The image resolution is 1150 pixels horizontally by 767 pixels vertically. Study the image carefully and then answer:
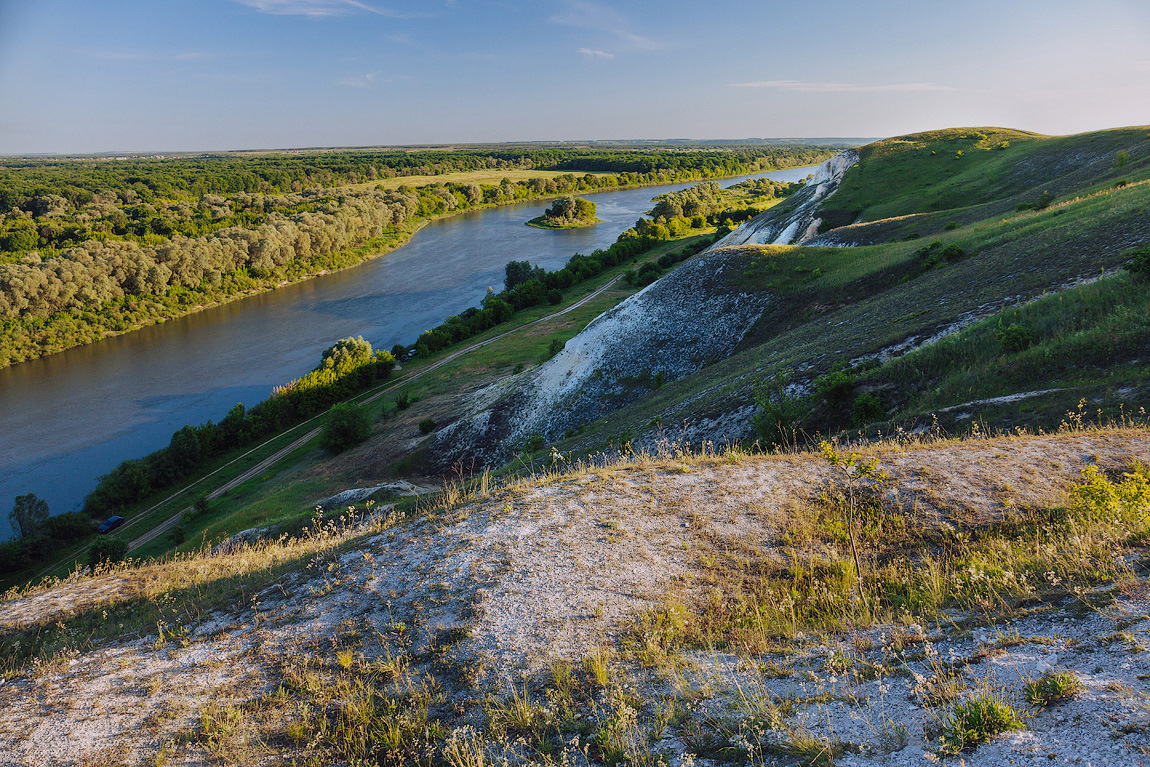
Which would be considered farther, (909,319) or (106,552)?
(106,552)

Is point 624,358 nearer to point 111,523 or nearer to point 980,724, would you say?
point 980,724

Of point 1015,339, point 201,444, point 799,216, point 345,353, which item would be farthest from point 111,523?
point 799,216

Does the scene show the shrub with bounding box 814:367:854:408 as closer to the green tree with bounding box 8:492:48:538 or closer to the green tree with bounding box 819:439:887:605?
the green tree with bounding box 819:439:887:605

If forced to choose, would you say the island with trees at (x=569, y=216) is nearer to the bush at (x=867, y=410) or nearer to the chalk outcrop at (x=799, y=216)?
the chalk outcrop at (x=799, y=216)

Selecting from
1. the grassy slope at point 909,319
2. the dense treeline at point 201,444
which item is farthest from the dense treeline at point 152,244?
the grassy slope at point 909,319

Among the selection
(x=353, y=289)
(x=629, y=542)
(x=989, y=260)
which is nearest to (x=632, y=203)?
(x=353, y=289)

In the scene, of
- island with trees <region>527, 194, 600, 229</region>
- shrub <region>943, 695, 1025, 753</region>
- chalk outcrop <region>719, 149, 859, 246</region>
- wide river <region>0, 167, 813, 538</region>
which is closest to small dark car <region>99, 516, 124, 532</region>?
wide river <region>0, 167, 813, 538</region>
